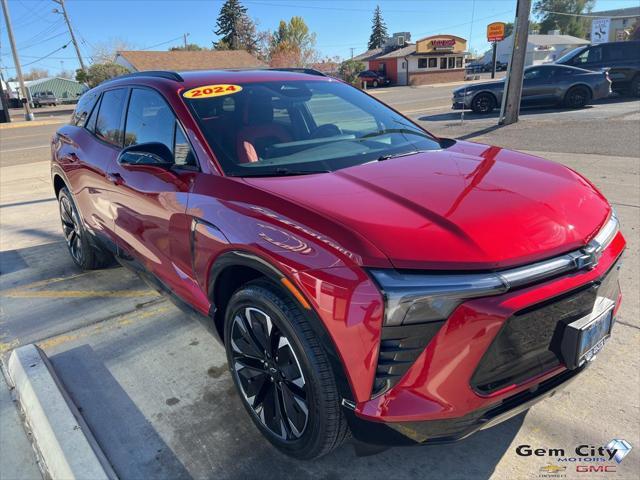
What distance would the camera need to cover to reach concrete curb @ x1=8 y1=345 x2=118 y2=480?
2189 mm

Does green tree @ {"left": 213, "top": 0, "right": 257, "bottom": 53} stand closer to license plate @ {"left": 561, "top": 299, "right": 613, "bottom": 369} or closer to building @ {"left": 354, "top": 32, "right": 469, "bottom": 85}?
building @ {"left": 354, "top": 32, "right": 469, "bottom": 85}

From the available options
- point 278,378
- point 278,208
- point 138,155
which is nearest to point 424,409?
point 278,378

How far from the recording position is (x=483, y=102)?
1586 cm

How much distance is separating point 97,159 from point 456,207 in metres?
3.00

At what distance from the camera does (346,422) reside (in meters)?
2.00

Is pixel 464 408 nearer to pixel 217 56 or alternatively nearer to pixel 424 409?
pixel 424 409

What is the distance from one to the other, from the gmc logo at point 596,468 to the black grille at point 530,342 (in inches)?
25.9

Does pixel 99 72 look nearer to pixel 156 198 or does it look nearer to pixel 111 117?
pixel 111 117

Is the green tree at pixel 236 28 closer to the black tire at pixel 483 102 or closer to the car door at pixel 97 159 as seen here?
the black tire at pixel 483 102

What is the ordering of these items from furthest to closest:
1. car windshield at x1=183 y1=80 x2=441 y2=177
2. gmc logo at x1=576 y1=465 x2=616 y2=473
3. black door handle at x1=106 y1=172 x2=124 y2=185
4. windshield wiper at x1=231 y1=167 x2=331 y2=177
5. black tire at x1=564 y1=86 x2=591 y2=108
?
black tire at x1=564 y1=86 x2=591 y2=108
black door handle at x1=106 y1=172 x2=124 y2=185
car windshield at x1=183 y1=80 x2=441 y2=177
windshield wiper at x1=231 y1=167 x2=331 y2=177
gmc logo at x1=576 y1=465 x2=616 y2=473

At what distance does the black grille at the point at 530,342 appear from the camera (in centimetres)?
177

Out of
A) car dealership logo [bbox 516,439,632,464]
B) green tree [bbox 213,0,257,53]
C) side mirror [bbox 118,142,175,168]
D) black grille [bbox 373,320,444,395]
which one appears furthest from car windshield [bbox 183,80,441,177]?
green tree [bbox 213,0,257,53]

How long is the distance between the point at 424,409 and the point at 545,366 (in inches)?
22.4

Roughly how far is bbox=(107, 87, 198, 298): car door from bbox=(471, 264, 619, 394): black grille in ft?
5.53
